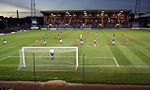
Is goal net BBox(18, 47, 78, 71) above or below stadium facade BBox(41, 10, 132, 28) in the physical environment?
below

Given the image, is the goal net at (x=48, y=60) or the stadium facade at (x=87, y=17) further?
the stadium facade at (x=87, y=17)

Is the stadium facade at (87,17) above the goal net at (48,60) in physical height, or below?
above

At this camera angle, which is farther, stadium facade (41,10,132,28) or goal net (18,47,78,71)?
stadium facade (41,10,132,28)

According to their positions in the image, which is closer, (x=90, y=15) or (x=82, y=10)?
(x=82, y=10)

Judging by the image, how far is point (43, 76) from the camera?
58.9 feet

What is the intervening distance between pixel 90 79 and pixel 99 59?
25.9 feet

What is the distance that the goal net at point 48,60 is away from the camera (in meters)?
20.4

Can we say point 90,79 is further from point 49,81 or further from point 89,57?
point 89,57

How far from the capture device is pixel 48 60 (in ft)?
76.7

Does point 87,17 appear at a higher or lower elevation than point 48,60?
higher

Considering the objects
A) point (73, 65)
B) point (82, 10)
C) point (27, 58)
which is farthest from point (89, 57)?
point (82, 10)

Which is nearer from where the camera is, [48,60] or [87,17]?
[48,60]

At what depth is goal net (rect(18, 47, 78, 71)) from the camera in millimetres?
20422

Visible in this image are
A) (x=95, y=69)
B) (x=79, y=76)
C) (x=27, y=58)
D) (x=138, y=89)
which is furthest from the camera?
(x=27, y=58)
